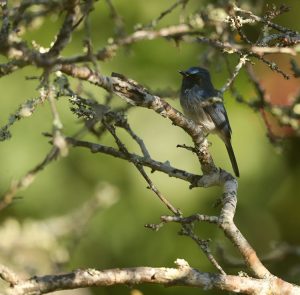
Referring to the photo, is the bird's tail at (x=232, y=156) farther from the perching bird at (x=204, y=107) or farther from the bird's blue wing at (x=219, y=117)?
the bird's blue wing at (x=219, y=117)

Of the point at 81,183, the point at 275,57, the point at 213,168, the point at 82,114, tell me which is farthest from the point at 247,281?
the point at 275,57

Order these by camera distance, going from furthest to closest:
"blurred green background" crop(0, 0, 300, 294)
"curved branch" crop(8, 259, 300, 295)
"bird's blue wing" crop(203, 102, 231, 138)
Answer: "blurred green background" crop(0, 0, 300, 294), "bird's blue wing" crop(203, 102, 231, 138), "curved branch" crop(8, 259, 300, 295)

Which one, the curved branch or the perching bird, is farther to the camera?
the perching bird

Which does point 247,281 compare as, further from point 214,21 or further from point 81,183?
point 81,183

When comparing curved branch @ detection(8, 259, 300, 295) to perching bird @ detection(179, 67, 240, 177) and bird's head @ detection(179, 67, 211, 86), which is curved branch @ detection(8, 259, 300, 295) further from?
bird's head @ detection(179, 67, 211, 86)

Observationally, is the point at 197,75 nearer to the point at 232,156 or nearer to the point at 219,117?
the point at 219,117

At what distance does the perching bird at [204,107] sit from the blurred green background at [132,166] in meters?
0.21

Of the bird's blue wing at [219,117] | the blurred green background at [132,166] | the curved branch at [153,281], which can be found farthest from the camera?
the blurred green background at [132,166]

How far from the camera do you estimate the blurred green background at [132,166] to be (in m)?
6.44

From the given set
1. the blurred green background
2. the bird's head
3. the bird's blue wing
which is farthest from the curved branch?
the bird's head

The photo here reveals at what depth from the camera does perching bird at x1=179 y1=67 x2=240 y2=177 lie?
6.32m

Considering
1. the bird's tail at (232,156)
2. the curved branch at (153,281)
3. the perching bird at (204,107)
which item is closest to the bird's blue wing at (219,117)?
the perching bird at (204,107)

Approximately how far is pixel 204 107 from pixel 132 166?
0.87 meters

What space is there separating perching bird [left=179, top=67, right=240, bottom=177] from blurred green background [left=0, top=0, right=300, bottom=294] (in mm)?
205
